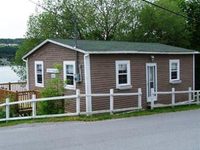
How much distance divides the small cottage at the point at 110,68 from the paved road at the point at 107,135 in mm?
4121

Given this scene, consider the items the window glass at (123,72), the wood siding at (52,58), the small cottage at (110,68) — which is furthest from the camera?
the window glass at (123,72)

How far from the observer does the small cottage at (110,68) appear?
20.5 m

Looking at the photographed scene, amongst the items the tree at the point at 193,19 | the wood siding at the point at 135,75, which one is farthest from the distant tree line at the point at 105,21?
the wood siding at the point at 135,75

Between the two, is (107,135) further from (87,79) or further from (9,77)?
(9,77)

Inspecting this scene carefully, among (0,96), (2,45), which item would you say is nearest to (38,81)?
(0,96)

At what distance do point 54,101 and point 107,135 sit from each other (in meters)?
7.07

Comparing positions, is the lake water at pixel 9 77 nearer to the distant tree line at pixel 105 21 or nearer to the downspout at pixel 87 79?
the distant tree line at pixel 105 21

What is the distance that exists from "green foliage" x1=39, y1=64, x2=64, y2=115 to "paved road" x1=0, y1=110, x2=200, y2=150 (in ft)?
9.40

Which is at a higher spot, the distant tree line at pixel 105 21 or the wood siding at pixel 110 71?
the distant tree line at pixel 105 21

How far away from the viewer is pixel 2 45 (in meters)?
55.7

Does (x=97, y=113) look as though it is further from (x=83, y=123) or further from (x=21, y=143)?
(x=21, y=143)

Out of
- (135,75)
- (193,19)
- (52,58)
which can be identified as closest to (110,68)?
(135,75)

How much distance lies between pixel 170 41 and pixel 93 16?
25.8 feet

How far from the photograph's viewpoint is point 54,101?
19.5m
